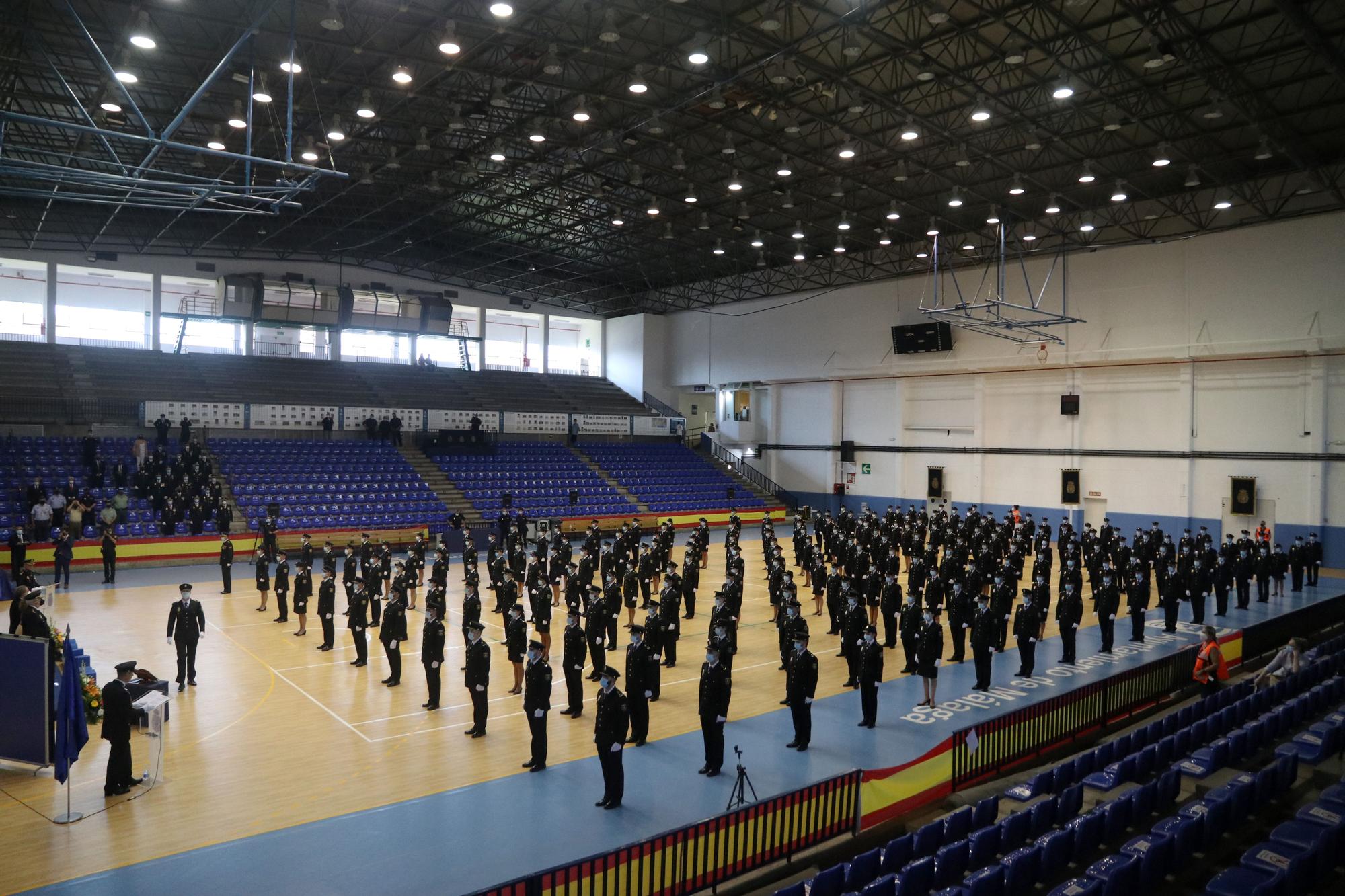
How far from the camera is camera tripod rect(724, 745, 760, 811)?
795 cm

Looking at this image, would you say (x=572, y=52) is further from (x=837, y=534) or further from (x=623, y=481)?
(x=623, y=481)

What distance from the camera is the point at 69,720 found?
8.58 metres

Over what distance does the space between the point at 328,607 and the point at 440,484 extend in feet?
60.8

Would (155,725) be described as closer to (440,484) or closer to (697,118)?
(697,118)

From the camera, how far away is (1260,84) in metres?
19.4

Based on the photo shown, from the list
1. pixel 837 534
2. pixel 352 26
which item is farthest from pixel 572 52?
pixel 837 534

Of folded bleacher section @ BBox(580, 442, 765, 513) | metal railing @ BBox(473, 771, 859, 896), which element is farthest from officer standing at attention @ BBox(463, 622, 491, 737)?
folded bleacher section @ BBox(580, 442, 765, 513)

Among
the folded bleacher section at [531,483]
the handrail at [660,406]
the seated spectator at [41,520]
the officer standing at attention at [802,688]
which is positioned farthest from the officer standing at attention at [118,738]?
the handrail at [660,406]

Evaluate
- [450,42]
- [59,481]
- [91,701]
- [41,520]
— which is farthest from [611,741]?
[59,481]

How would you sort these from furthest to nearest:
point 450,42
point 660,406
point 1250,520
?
point 660,406 < point 1250,520 < point 450,42

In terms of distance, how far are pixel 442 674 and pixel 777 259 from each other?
A: 28154mm

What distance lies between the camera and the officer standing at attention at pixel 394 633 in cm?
1302

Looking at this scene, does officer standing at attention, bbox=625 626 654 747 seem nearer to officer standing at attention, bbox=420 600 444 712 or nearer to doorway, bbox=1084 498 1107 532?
officer standing at attention, bbox=420 600 444 712

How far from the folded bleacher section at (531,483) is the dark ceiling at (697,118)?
986 cm
